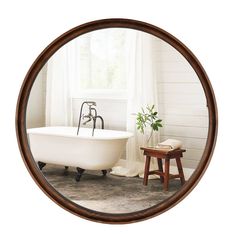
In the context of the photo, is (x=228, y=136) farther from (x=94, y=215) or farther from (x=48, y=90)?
(x=48, y=90)

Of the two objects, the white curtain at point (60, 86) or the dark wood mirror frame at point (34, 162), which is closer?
the dark wood mirror frame at point (34, 162)

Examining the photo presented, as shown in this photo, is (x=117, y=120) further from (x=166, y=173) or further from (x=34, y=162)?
(x=34, y=162)

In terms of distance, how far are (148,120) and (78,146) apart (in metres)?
0.28

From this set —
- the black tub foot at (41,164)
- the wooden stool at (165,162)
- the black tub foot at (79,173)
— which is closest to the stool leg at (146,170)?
the wooden stool at (165,162)

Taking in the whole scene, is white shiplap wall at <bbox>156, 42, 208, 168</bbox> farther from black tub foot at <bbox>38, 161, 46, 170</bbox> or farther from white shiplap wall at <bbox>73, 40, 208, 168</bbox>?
black tub foot at <bbox>38, 161, 46, 170</bbox>

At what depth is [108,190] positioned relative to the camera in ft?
4.42

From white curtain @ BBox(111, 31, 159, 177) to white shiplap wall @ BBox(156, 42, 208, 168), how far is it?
3cm

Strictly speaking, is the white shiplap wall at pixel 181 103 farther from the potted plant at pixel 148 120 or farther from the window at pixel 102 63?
the window at pixel 102 63

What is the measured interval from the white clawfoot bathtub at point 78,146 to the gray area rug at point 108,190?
34 millimetres

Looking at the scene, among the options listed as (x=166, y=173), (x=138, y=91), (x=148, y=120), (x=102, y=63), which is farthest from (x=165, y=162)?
(x=102, y=63)

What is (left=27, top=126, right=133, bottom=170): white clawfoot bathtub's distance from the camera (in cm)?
136

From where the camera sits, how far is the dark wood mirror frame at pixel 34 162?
4.19ft

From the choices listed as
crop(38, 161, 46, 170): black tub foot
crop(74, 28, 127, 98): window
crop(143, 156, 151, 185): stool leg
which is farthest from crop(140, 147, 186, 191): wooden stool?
crop(38, 161, 46, 170): black tub foot

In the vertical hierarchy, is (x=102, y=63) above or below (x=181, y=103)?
above
